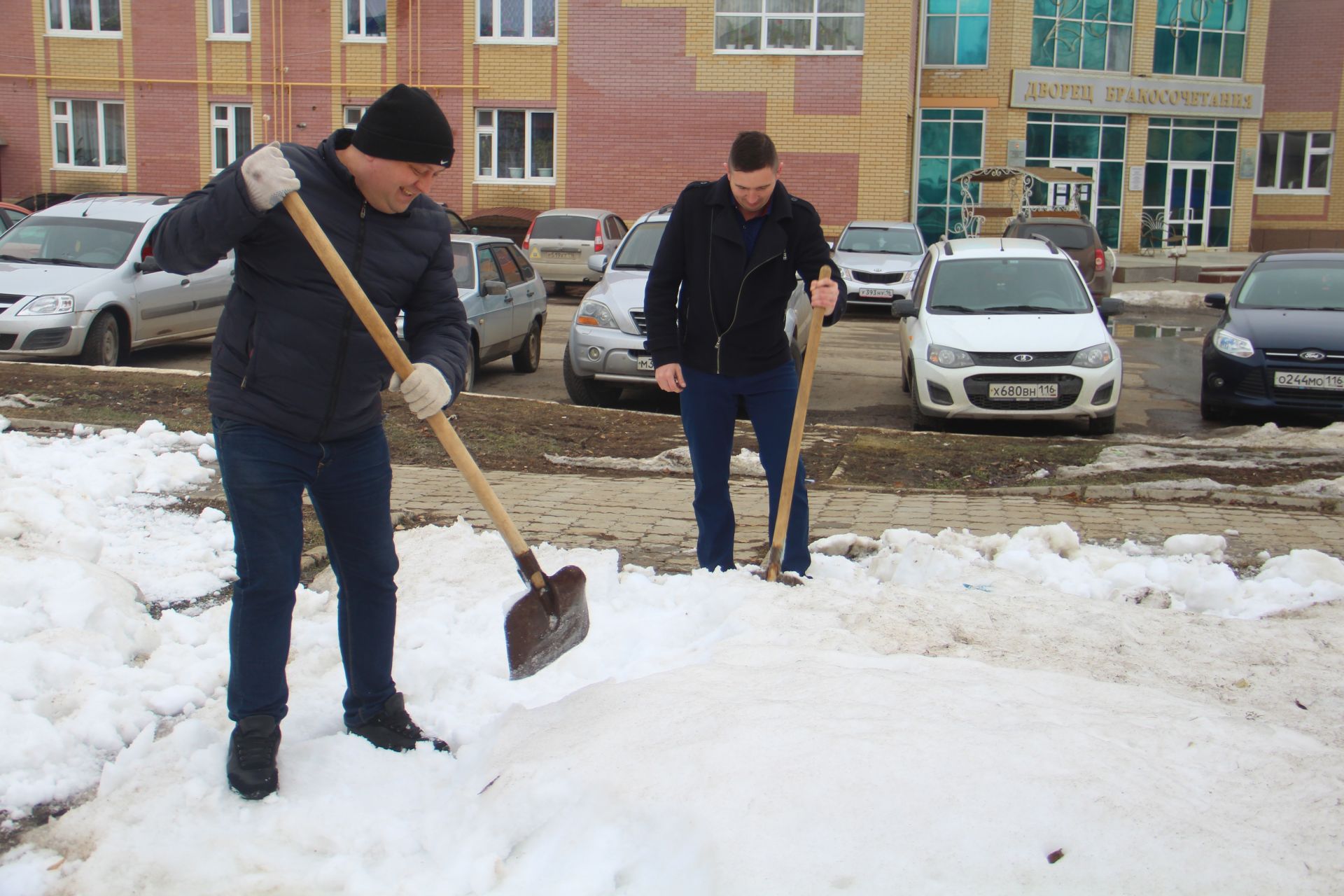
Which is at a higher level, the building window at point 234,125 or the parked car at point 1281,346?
the building window at point 234,125

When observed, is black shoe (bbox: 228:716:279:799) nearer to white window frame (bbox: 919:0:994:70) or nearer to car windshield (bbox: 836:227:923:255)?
car windshield (bbox: 836:227:923:255)

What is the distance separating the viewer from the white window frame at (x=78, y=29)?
30.6 m

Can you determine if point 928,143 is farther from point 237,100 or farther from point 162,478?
point 162,478

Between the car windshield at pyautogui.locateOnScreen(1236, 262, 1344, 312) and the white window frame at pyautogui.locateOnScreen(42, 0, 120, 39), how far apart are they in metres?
27.8

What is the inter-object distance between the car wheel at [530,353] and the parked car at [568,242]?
966 centimetres

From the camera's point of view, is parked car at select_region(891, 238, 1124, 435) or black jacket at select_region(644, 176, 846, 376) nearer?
black jacket at select_region(644, 176, 846, 376)

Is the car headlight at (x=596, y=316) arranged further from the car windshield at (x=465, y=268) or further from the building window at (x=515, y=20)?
the building window at (x=515, y=20)

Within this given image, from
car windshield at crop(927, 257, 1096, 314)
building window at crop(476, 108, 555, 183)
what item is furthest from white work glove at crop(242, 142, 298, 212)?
building window at crop(476, 108, 555, 183)

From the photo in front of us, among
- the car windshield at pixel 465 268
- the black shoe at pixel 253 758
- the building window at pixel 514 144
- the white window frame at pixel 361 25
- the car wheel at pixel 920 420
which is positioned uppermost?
the white window frame at pixel 361 25

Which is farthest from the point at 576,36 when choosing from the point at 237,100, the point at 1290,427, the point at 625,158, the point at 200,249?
the point at 200,249

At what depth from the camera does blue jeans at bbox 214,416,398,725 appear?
3.16 meters

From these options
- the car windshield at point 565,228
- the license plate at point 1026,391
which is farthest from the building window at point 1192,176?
the license plate at point 1026,391

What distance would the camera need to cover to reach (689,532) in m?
6.39

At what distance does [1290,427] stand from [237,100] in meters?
26.3
